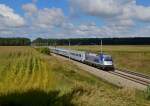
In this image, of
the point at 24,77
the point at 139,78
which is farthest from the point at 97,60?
the point at 24,77

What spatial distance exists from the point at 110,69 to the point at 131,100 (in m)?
44.3

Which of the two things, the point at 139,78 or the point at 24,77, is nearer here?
the point at 24,77

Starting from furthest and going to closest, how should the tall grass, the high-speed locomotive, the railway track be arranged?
the high-speed locomotive
the railway track
the tall grass

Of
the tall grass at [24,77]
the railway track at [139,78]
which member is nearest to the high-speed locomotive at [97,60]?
the railway track at [139,78]

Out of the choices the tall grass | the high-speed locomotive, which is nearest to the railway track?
the high-speed locomotive

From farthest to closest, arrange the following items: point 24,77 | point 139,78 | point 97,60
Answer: point 97,60, point 139,78, point 24,77

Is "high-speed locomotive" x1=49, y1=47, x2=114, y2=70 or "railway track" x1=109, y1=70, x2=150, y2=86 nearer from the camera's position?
"railway track" x1=109, y1=70, x2=150, y2=86

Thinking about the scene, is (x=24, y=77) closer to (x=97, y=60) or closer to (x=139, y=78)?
(x=139, y=78)

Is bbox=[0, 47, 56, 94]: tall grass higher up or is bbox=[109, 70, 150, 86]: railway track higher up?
bbox=[0, 47, 56, 94]: tall grass

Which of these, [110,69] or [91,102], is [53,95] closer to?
[91,102]

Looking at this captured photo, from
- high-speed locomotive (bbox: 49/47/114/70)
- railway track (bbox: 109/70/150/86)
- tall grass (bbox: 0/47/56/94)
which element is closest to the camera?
tall grass (bbox: 0/47/56/94)

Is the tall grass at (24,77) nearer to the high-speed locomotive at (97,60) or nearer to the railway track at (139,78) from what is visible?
the railway track at (139,78)

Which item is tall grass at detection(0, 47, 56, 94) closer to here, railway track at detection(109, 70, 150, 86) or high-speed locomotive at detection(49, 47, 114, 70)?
railway track at detection(109, 70, 150, 86)

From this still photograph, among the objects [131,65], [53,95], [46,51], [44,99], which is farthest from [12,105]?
[46,51]
